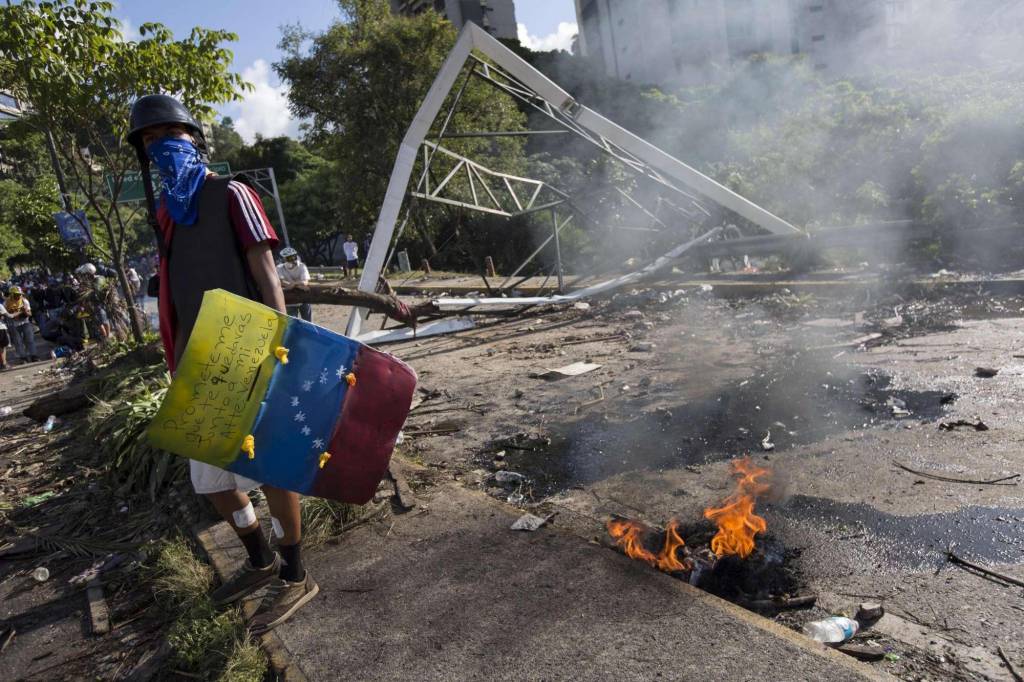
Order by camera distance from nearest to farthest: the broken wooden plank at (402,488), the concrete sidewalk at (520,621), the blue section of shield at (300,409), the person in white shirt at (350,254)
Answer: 1. the concrete sidewalk at (520,621)
2. the blue section of shield at (300,409)
3. the broken wooden plank at (402,488)
4. the person in white shirt at (350,254)

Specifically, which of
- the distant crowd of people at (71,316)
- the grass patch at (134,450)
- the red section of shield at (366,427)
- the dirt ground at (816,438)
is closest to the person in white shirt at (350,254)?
the distant crowd of people at (71,316)

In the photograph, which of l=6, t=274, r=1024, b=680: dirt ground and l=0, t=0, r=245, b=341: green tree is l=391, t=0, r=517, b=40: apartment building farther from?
l=6, t=274, r=1024, b=680: dirt ground

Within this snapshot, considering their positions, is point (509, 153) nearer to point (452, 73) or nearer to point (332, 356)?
point (452, 73)

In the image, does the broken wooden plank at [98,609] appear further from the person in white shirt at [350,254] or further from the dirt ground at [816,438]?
the person in white shirt at [350,254]

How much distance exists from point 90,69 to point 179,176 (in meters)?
6.68

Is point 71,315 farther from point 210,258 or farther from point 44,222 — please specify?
point 210,258

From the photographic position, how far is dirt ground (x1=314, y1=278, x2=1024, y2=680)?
246 cm

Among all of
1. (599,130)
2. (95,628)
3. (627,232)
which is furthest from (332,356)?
(627,232)

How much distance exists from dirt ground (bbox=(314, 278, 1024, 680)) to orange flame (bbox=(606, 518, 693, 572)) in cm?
10

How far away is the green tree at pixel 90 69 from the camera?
7.08 m

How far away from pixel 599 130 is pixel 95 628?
25.9 ft

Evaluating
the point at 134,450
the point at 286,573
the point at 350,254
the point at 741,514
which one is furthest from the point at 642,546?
the point at 350,254

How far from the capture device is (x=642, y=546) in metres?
2.93

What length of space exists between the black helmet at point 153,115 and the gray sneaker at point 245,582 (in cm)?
179
